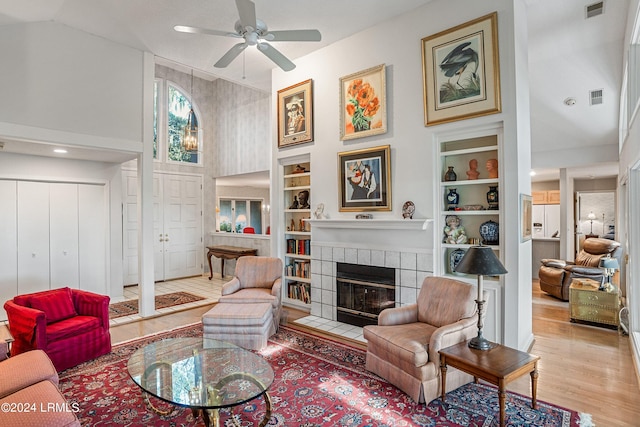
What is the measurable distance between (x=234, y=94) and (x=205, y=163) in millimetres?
1813

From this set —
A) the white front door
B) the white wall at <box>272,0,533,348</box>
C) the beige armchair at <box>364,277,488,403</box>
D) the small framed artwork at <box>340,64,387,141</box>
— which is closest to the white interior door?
the white front door

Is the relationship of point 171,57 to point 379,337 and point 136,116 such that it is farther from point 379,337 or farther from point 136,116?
point 379,337

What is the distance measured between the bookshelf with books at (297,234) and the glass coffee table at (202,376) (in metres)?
2.56

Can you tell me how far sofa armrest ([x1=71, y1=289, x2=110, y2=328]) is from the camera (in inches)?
142

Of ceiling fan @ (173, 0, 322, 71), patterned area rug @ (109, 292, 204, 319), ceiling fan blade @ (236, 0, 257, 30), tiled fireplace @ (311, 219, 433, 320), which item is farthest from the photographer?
patterned area rug @ (109, 292, 204, 319)

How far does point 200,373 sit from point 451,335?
6.21 feet

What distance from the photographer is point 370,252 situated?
14.5ft

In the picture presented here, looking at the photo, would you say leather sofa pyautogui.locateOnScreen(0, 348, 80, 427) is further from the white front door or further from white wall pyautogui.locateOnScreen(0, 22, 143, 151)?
the white front door

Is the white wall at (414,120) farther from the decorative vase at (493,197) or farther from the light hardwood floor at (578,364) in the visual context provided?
the light hardwood floor at (578,364)

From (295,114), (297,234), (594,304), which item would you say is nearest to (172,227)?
(297,234)

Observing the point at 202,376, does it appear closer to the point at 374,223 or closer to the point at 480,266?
the point at 480,266

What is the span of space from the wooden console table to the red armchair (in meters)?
3.56

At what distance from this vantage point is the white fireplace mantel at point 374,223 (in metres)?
3.90

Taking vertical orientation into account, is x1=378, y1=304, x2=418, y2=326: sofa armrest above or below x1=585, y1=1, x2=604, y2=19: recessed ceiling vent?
below
